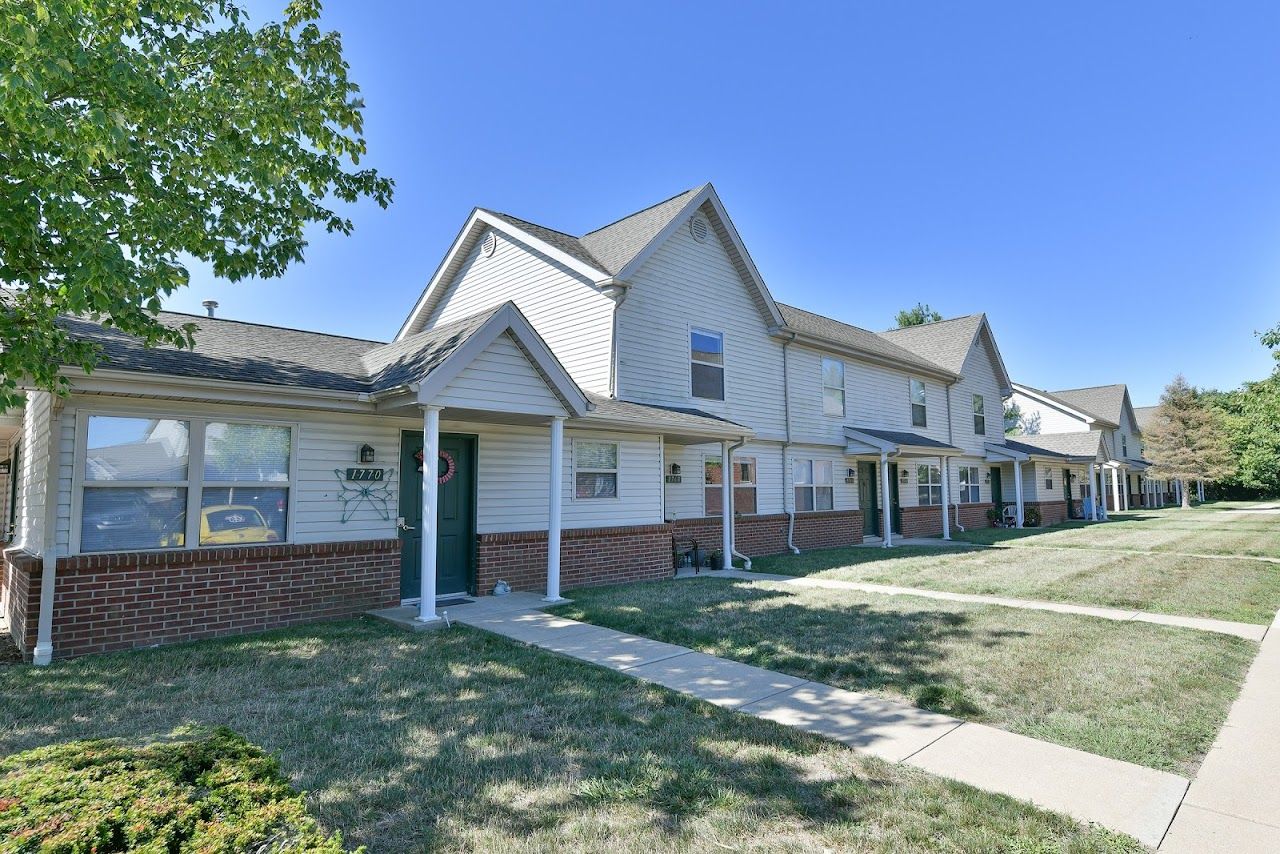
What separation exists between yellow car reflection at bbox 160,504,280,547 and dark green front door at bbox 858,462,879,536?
16.5 metres

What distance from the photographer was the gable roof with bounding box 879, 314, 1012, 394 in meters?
24.3

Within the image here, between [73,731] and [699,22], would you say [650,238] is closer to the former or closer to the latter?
[699,22]

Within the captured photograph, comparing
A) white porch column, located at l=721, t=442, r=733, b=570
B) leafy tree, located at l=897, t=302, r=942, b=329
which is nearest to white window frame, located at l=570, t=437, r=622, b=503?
white porch column, located at l=721, t=442, r=733, b=570

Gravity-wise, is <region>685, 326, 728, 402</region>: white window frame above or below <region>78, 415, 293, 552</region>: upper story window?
above

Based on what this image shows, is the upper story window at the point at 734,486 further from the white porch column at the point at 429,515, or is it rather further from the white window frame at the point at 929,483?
the white window frame at the point at 929,483

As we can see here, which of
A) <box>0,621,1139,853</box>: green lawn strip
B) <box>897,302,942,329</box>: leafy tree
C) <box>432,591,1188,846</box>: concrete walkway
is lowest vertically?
<box>432,591,1188,846</box>: concrete walkway

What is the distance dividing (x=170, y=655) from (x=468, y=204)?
11719 millimetres

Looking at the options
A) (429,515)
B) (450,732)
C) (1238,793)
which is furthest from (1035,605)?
(429,515)

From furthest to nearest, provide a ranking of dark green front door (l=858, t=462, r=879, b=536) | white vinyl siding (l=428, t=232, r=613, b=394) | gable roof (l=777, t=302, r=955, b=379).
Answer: dark green front door (l=858, t=462, r=879, b=536)
gable roof (l=777, t=302, r=955, b=379)
white vinyl siding (l=428, t=232, r=613, b=394)

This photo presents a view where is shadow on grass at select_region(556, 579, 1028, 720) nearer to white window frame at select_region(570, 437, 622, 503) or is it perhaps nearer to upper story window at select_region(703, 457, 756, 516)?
white window frame at select_region(570, 437, 622, 503)

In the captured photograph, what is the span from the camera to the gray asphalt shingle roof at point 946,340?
24.2 m

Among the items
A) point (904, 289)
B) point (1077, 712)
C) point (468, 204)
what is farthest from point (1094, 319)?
point (1077, 712)

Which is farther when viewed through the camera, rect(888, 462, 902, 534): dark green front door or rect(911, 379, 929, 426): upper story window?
rect(911, 379, 929, 426): upper story window

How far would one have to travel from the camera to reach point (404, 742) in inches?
→ 171
